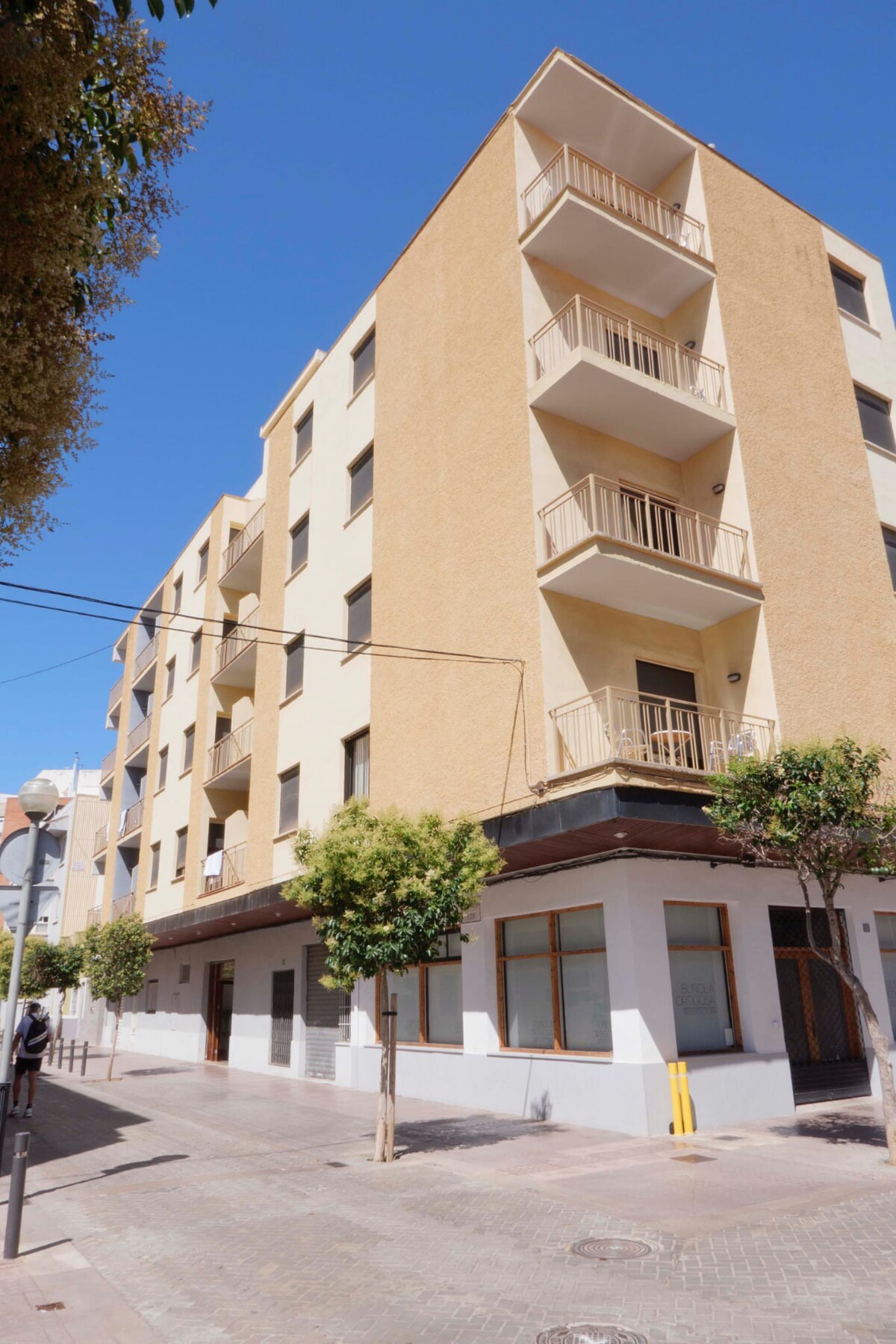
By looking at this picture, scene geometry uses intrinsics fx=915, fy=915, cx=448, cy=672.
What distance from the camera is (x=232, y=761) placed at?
24.9 m

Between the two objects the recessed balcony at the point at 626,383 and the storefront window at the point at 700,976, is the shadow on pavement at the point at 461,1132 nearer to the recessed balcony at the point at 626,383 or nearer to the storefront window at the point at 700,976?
the storefront window at the point at 700,976

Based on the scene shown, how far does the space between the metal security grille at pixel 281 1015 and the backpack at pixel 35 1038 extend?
7.55 meters

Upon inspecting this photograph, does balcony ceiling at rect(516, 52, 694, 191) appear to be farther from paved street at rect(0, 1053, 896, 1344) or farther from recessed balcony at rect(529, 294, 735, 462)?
paved street at rect(0, 1053, 896, 1344)

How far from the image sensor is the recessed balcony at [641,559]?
1310cm

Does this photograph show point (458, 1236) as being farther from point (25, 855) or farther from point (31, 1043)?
point (31, 1043)

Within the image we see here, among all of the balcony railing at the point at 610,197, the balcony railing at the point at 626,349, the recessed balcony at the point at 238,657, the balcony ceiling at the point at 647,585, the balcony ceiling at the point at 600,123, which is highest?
the balcony ceiling at the point at 600,123

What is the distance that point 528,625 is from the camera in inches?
541

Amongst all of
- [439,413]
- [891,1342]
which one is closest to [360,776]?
[439,413]

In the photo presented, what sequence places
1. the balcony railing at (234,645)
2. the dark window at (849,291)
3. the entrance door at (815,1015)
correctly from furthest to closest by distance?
the balcony railing at (234,645), the dark window at (849,291), the entrance door at (815,1015)

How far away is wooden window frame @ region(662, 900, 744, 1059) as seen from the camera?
42.9 ft

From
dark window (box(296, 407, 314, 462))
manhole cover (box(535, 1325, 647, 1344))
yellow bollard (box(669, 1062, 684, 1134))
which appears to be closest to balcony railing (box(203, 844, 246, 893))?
dark window (box(296, 407, 314, 462))

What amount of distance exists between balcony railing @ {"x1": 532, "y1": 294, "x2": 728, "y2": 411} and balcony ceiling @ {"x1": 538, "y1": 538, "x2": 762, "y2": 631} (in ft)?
11.1

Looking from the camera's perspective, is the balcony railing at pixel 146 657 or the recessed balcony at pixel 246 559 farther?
the balcony railing at pixel 146 657

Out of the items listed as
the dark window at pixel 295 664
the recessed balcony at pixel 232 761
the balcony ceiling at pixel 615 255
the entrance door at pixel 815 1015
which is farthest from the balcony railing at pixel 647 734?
→ the recessed balcony at pixel 232 761
